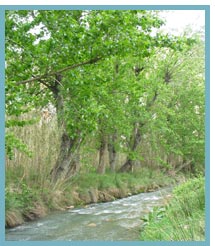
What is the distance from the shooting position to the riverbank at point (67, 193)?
6.66 meters

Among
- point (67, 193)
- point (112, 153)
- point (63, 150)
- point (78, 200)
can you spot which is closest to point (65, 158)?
point (63, 150)

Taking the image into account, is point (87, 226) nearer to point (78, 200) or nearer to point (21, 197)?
point (21, 197)

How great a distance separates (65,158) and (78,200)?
1.02 m

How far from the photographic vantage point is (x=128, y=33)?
5828mm

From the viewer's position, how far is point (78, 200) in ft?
28.8

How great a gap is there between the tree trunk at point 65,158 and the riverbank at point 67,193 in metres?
0.19

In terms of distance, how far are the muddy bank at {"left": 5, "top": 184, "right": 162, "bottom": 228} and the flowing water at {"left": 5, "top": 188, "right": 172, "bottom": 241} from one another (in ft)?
0.50

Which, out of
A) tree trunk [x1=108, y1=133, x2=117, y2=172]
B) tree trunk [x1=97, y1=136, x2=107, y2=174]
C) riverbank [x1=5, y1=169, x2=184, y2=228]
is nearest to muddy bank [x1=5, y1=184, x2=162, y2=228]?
riverbank [x1=5, y1=169, x2=184, y2=228]

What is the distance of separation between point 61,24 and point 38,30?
1390 mm

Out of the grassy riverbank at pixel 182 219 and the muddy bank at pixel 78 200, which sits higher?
the grassy riverbank at pixel 182 219

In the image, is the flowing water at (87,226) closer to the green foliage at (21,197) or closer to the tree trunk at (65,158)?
the green foliage at (21,197)

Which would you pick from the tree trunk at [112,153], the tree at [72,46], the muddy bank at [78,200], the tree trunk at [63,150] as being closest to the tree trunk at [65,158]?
the tree trunk at [63,150]

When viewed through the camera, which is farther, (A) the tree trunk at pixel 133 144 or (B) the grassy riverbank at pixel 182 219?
(A) the tree trunk at pixel 133 144

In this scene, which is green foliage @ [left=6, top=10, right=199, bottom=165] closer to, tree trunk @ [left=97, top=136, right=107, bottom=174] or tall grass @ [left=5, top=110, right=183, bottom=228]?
tall grass @ [left=5, top=110, right=183, bottom=228]
